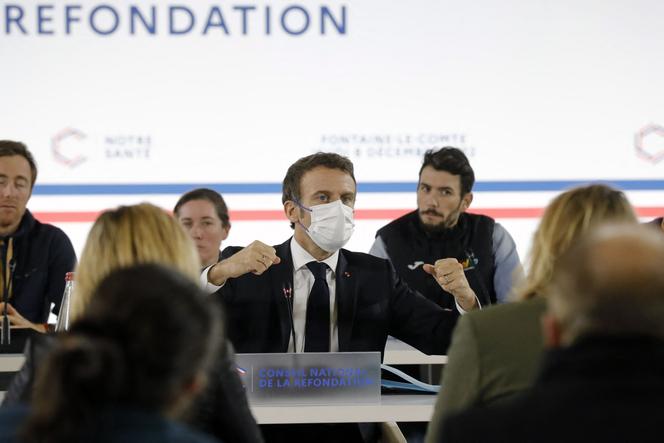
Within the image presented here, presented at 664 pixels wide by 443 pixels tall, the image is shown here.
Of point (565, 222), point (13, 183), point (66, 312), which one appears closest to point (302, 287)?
point (66, 312)

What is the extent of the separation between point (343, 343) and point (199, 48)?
2753 millimetres

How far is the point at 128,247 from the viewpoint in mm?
1650

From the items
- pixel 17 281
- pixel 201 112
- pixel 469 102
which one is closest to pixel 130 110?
pixel 201 112

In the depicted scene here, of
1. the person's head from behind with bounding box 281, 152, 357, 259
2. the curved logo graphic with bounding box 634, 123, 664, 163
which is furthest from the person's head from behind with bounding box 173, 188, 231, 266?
the curved logo graphic with bounding box 634, 123, 664, 163

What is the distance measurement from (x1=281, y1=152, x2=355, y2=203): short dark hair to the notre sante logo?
88.3 inches

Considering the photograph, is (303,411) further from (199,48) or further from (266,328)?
(199,48)

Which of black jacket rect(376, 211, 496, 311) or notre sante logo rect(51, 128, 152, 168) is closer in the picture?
black jacket rect(376, 211, 496, 311)

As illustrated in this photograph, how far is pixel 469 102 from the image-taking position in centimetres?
534

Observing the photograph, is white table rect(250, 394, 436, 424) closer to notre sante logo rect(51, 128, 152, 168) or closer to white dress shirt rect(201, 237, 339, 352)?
white dress shirt rect(201, 237, 339, 352)

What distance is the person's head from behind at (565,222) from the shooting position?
179cm

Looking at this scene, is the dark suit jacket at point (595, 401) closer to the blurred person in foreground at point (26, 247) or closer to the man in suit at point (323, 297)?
the man in suit at point (323, 297)

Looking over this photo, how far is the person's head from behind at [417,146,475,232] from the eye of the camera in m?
4.59

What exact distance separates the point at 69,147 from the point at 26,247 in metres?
1.35

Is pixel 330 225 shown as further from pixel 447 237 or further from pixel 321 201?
pixel 447 237
